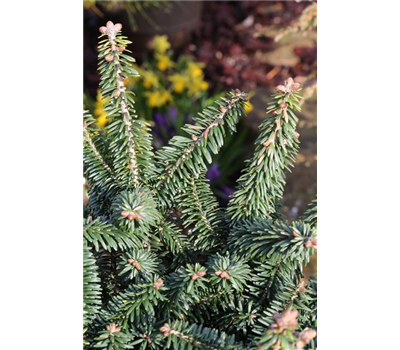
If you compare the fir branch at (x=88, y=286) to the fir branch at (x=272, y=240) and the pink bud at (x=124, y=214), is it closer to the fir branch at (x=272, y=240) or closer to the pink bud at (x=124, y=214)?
the pink bud at (x=124, y=214)

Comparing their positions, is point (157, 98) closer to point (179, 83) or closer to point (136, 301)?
point (179, 83)

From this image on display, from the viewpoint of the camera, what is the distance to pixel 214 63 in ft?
10.2

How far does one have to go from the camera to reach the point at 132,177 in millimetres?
912

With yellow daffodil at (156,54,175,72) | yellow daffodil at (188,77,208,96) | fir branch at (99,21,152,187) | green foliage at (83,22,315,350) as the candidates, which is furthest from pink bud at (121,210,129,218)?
yellow daffodil at (156,54,175,72)

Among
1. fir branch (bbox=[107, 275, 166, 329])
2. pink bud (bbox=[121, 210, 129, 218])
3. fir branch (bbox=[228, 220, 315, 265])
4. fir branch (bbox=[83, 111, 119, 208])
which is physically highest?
fir branch (bbox=[83, 111, 119, 208])

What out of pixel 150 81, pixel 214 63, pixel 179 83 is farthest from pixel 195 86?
pixel 214 63

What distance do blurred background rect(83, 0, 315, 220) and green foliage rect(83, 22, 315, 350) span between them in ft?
3.44

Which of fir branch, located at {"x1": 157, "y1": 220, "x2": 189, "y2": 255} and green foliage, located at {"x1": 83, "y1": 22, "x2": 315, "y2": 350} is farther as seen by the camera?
fir branch, located at {"x1": 157, "y1": 220, "x2": 189, "y2": 255}

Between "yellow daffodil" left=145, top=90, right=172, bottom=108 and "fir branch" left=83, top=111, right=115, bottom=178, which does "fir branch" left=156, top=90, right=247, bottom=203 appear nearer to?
"fir branch" left=83, top=111, right=115, bottom=178

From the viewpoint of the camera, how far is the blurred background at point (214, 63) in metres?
2.37

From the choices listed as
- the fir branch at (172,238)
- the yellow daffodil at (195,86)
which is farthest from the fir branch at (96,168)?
the yellow daffodil at (195,86)

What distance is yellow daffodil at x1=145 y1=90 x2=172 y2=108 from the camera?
2527mm
